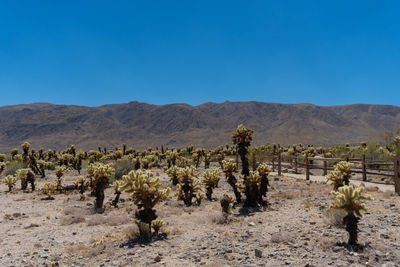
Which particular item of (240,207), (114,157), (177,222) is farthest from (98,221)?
(114,157)

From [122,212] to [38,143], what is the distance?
97792 millimetres

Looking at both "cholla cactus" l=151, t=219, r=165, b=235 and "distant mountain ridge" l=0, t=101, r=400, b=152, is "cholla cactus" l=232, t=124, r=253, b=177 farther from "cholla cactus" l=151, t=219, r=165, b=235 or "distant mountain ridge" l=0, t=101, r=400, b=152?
"distant mountain ridge" l=0, t=101, r=400, b=152

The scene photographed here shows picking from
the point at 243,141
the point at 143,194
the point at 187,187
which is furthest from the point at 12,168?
the point at 243,141

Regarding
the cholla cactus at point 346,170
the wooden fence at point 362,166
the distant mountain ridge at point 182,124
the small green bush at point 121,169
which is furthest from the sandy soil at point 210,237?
the distant mountain ridge at point 182,124

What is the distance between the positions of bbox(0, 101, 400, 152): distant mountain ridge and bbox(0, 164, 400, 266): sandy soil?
80.0 m

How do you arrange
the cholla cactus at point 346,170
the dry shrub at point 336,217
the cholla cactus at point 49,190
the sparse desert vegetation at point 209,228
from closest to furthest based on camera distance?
the sparse desert vegetation at point 209,228 < the dry shrub at point 336,217 < the cholla cactus at point 346,170 < the cholla cactus at point 49,190

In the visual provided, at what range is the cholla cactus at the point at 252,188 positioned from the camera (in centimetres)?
1126

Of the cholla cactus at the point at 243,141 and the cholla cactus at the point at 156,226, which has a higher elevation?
the cholla cactus at the point at 243,141

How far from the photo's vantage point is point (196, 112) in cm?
13100

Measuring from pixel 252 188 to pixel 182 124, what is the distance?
111 m

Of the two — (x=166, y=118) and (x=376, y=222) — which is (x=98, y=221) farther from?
(x=166, y=118)

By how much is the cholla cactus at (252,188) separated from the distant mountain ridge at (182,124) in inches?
3101

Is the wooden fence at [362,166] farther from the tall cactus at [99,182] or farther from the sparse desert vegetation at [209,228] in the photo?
the tall cactus at [99,182]

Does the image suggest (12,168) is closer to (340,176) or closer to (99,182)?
(99,182)
